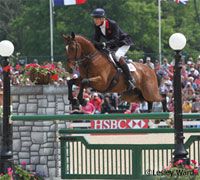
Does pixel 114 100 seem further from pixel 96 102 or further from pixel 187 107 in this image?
pixel 187 107

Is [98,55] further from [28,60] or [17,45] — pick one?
[17,45]

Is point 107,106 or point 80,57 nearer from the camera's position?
point 80,57

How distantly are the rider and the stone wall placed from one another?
185 centimetres

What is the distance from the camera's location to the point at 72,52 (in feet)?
30.6

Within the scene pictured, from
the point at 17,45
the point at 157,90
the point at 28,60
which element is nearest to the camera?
the point at 157,90

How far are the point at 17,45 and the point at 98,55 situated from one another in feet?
99.7

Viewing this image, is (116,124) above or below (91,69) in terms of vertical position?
below

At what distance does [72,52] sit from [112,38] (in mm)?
828

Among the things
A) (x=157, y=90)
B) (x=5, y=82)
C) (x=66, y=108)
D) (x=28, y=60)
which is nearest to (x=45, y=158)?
(x=66, y=108)

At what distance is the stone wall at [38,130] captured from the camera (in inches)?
311

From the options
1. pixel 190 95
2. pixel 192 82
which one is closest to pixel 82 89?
pixel 190 95

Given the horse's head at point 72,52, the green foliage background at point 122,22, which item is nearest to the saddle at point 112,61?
the horse's head at point 72,52

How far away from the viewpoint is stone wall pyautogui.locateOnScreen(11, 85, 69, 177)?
7.90 meters

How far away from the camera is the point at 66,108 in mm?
8266
